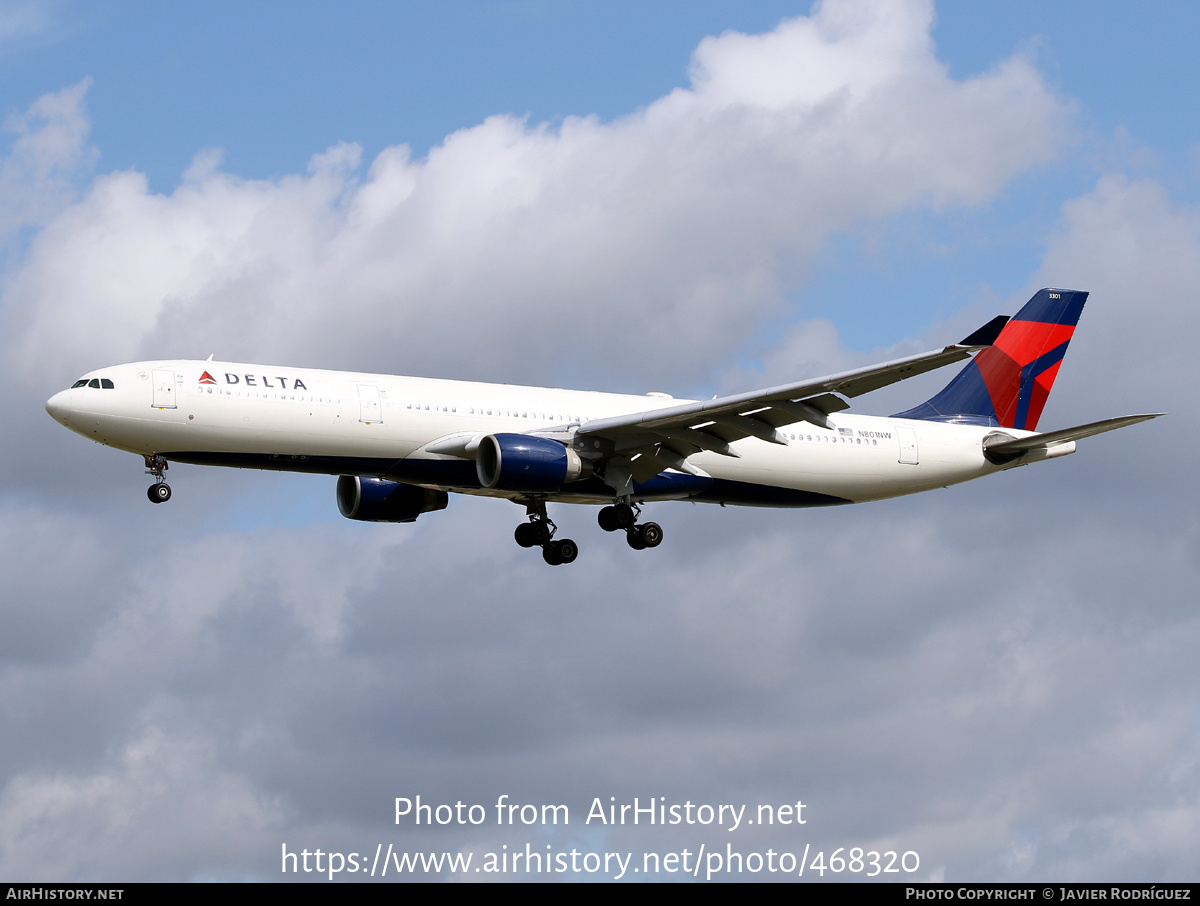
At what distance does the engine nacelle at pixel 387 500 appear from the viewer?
46.0m

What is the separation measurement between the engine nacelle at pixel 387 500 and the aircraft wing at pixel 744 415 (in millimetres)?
7108

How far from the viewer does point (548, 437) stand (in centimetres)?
4112

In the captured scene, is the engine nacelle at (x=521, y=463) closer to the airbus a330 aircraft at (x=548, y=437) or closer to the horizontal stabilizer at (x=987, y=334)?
the airbus a330 aircraft at (x=548, y=437)

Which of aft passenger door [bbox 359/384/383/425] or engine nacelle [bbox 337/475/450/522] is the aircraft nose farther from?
engine nacelle [bbox 337/475/450/522]

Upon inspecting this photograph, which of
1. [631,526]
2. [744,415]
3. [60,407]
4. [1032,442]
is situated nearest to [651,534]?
[631,526]

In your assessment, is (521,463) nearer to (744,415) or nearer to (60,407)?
(744,415)

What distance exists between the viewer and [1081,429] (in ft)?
138

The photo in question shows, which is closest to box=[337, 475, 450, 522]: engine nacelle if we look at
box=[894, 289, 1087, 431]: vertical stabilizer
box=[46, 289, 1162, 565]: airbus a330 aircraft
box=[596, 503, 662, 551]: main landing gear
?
box=[46, 289, 1162, 565]: airbus a330 aircraft

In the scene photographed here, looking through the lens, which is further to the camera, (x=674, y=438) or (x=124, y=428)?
(x=674, y=438)

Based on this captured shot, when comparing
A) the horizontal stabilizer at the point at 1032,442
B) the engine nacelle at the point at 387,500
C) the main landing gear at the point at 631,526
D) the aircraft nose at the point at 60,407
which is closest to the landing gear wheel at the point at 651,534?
the main landing gear at the point at 631,526

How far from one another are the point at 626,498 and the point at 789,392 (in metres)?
7.31
